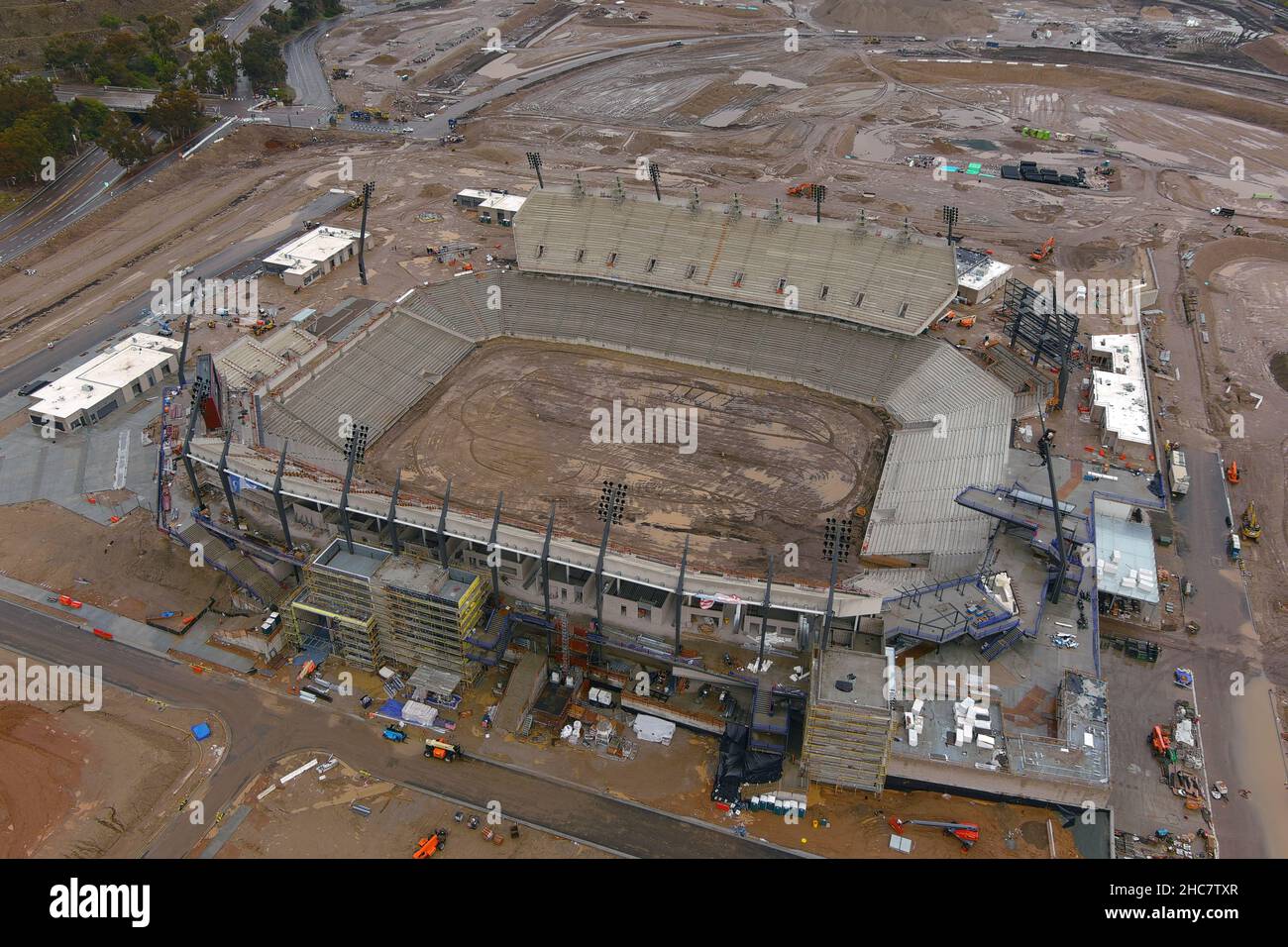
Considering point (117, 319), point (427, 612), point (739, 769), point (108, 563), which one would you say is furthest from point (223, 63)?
point (739, 769)

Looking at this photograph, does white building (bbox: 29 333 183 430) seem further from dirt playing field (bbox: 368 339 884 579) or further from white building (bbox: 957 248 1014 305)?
white building (bbox: 957 248 1014 305)

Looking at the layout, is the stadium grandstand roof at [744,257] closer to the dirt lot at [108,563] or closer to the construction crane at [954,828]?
the dirt lot at [108,563]

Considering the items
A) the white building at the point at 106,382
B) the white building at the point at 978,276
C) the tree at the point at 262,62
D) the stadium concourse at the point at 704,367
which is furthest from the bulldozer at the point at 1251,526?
the tree at the point at 262,62

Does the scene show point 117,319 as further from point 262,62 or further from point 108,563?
point 262,62

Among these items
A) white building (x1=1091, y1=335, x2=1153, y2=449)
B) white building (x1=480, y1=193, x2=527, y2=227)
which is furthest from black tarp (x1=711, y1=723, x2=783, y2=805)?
white building (x1=480, y1=193, x2=527, y2=227)

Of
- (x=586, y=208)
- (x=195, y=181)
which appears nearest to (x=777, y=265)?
(x=586, y=208)

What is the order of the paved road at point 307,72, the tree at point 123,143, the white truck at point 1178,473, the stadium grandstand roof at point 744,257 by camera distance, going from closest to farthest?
1. the white truck at point 1178,473
2. the stadium grandstand roof at point 744,257
3. the tree at point 123,143
4. the paved road at point 307,72
